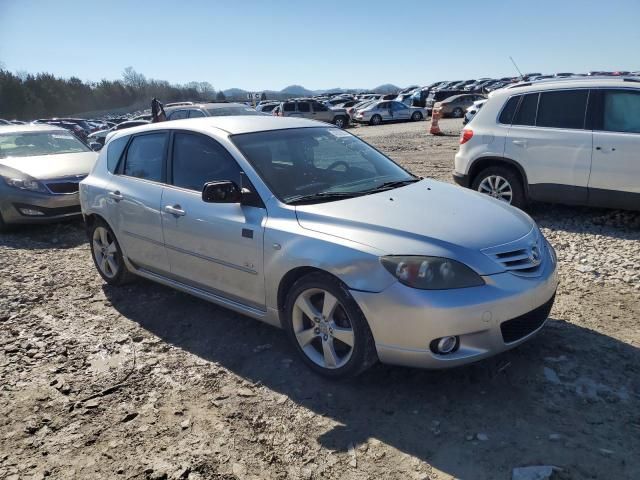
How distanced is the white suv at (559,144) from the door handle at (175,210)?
4592mm

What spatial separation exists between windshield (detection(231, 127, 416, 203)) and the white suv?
3.09 meters

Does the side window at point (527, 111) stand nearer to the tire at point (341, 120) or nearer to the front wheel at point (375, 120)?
the tire at point (341, 120)

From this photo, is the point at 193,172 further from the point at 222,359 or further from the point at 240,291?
the point at 222,359

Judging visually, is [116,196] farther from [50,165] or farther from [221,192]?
[50,165]

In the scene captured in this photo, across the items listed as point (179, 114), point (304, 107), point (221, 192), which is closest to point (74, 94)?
point (304, 107)

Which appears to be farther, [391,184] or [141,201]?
[141,201]

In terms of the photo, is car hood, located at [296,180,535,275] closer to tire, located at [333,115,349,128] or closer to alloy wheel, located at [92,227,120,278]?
alloy wheel, located at [92,227,120,278]

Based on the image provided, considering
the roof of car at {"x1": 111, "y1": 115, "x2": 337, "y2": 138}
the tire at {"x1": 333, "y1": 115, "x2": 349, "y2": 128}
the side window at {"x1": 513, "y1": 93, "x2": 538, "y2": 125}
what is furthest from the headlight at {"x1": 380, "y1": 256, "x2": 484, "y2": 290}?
the tire at {"x1": 333, "y1": 115, "x2": 349, "y2": 128}

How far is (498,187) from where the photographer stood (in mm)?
7289

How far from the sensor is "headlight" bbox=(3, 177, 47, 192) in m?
7.84

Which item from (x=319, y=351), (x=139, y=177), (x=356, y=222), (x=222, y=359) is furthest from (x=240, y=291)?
(x=139, y=177)

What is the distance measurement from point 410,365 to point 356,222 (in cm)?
92

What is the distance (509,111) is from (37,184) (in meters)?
6.87

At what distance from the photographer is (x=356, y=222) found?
3291mm
